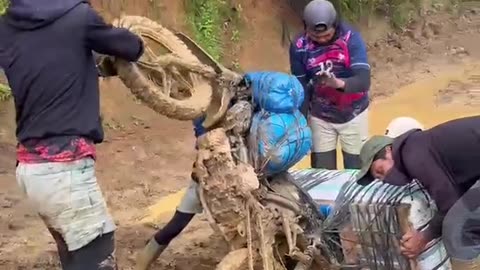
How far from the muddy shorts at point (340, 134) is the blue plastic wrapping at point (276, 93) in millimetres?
1460

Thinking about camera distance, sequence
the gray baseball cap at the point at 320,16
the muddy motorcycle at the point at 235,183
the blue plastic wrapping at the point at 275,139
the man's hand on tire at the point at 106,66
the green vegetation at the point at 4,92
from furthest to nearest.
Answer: the green vegetation at the point at 4,92, the gray baseball cap at the point at 320,16, the blue plastic wrapping at the point at 275,139, the muddy motorcycle at the point at 235,183, the man's hand on tire at the point at 106,66

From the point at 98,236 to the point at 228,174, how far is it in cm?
92

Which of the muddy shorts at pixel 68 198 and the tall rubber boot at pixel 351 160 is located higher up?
the muddy shorts at pixel 68 198

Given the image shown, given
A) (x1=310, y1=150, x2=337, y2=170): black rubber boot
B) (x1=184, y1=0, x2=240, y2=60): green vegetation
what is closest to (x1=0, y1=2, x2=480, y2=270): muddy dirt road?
(x1=184, y1=0, x2=240, y2=60): green vegetation

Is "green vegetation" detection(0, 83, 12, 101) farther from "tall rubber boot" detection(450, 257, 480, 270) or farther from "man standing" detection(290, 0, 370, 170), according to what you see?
"tall rubber boot" detection(450, 257, 480, 270)

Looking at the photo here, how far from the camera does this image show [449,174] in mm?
4957

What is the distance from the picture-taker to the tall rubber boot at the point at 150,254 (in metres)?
6.37

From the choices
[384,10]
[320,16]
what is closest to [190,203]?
[320,16]

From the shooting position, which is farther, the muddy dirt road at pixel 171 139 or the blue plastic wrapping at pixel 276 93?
the muddy dirt road at pixel 171 139

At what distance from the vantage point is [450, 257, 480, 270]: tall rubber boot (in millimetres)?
5152

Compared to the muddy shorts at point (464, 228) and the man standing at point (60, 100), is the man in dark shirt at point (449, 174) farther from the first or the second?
the man standing at point (60, 100)

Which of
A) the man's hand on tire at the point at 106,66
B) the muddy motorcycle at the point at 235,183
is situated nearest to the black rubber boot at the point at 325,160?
the muddy motorcycle at the point at 235,183

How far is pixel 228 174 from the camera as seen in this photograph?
5.46m

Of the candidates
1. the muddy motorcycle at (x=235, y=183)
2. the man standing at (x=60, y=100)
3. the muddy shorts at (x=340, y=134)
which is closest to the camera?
the man standing at (x=60, y=100)
